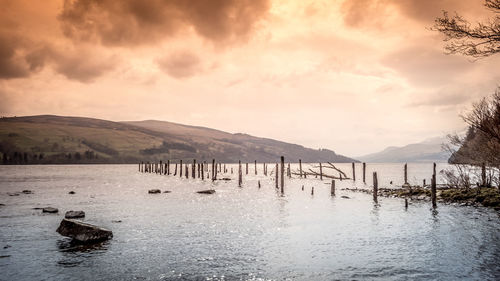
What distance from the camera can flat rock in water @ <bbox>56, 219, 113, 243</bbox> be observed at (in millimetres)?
15828

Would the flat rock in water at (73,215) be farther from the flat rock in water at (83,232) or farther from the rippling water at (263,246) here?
the flat rock in water at (83,232)

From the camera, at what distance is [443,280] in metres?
10.5

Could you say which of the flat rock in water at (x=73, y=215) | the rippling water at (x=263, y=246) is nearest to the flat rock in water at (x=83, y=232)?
the rippling water at (x=263, y=246)

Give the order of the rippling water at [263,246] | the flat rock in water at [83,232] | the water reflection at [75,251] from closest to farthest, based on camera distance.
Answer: the rippling water at [263,246] → the water reflection at [75,251] → the flat rock in water at [83,232]

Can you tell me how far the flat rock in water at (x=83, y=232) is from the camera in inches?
623

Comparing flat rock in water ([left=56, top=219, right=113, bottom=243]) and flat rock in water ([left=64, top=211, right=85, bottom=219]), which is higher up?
flat rock in water ([left=56, top=219, right=113, bottom=243])

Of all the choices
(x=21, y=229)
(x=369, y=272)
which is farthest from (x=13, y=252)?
(x=369, y=272)

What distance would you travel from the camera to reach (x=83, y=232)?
15.9m

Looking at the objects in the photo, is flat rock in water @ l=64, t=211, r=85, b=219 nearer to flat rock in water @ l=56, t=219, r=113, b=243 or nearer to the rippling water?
the rippling water

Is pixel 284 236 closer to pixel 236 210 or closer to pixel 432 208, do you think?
pixel 236 210

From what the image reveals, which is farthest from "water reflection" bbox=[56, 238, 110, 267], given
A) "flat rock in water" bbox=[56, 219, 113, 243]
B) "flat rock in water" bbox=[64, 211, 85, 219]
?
"flat rock in water" bbox=[64, 211, 85, 219]

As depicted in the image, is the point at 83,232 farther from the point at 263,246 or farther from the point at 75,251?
the point at 263,246

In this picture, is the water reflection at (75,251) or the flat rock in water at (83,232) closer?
the water reflection at (75,251)

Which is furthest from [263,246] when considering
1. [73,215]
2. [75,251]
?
[73,215]
